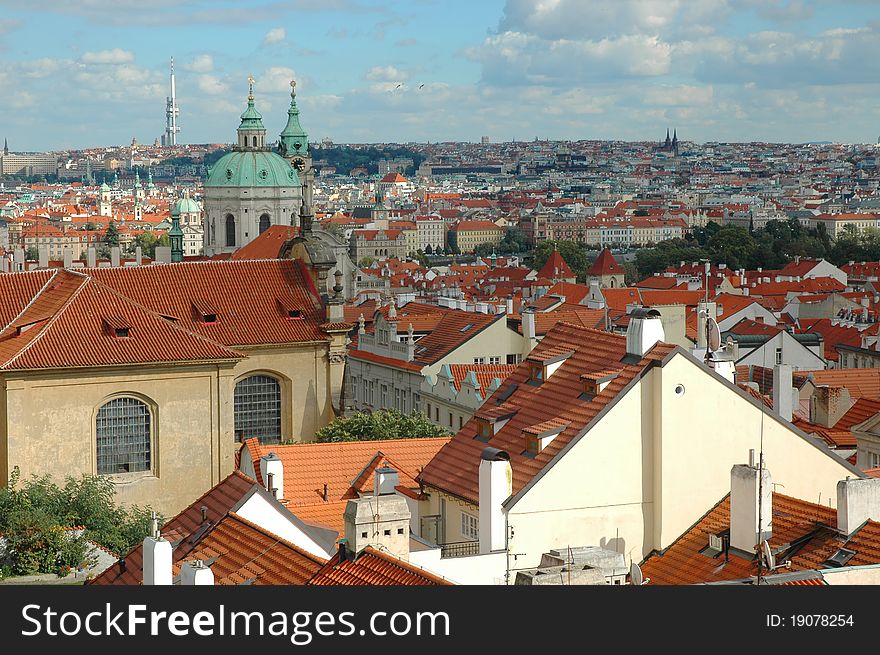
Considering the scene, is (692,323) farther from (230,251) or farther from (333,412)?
(230,251)

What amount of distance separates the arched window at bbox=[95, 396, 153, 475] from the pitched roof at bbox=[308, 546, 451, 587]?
1934 cm

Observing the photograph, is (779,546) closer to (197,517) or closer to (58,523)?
(197,517)

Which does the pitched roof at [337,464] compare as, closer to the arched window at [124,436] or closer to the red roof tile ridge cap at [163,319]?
the arched window at [124,436]

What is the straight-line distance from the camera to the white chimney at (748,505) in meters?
16.8

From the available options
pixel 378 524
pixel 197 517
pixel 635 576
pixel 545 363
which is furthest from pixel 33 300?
pixel 635 576

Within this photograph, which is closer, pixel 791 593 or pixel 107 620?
pixel 107 620

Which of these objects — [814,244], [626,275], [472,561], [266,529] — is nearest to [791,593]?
[472,561]

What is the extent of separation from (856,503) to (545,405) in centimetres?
433

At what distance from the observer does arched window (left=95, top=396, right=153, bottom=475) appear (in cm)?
3428

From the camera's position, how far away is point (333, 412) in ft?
127

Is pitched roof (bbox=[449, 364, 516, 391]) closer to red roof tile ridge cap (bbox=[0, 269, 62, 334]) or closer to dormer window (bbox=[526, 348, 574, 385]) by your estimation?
red roof tile ridge cap (bbox=[0, 269, 62, 334])

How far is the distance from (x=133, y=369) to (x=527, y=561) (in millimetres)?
18204

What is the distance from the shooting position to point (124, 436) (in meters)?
34.7

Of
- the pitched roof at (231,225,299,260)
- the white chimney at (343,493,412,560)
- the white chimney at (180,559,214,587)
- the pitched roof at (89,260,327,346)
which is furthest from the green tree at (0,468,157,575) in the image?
the pitched roof at (231,225,299,260)
